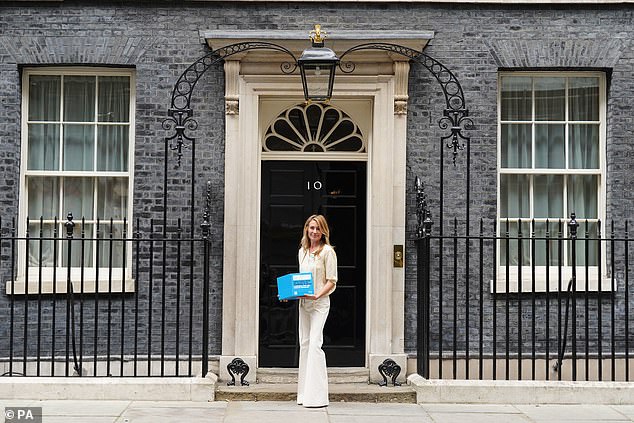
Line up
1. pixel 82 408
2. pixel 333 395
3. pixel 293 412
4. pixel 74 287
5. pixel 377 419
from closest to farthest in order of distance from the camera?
pixel 377 419, pixel 82 408, pixel 293 412, pixel 333 395, pixel 74 287

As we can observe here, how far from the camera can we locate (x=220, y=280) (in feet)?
34.5

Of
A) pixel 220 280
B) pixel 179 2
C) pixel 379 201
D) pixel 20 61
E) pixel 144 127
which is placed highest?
pixel 179 2

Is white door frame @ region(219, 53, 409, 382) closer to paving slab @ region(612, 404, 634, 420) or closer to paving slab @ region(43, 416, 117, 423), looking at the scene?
paving slab @ region(43, 416, 117, 423)

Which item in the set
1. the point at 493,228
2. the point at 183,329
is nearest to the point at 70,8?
the point at 183,329

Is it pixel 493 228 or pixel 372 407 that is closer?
pixel 372 407

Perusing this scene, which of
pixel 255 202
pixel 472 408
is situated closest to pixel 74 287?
pixel 255 202

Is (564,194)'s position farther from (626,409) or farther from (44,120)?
(44,120)

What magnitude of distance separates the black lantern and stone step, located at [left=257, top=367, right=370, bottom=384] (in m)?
3.02

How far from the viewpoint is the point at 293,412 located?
29.2ft

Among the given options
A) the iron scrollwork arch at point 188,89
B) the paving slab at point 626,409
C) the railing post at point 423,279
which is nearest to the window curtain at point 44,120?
the iron scrollwork arch at point 188,89

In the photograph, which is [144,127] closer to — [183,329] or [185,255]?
[185,255]

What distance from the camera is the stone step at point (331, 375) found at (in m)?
10.4

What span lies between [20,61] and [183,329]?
3.41 metres

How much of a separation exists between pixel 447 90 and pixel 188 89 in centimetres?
284
